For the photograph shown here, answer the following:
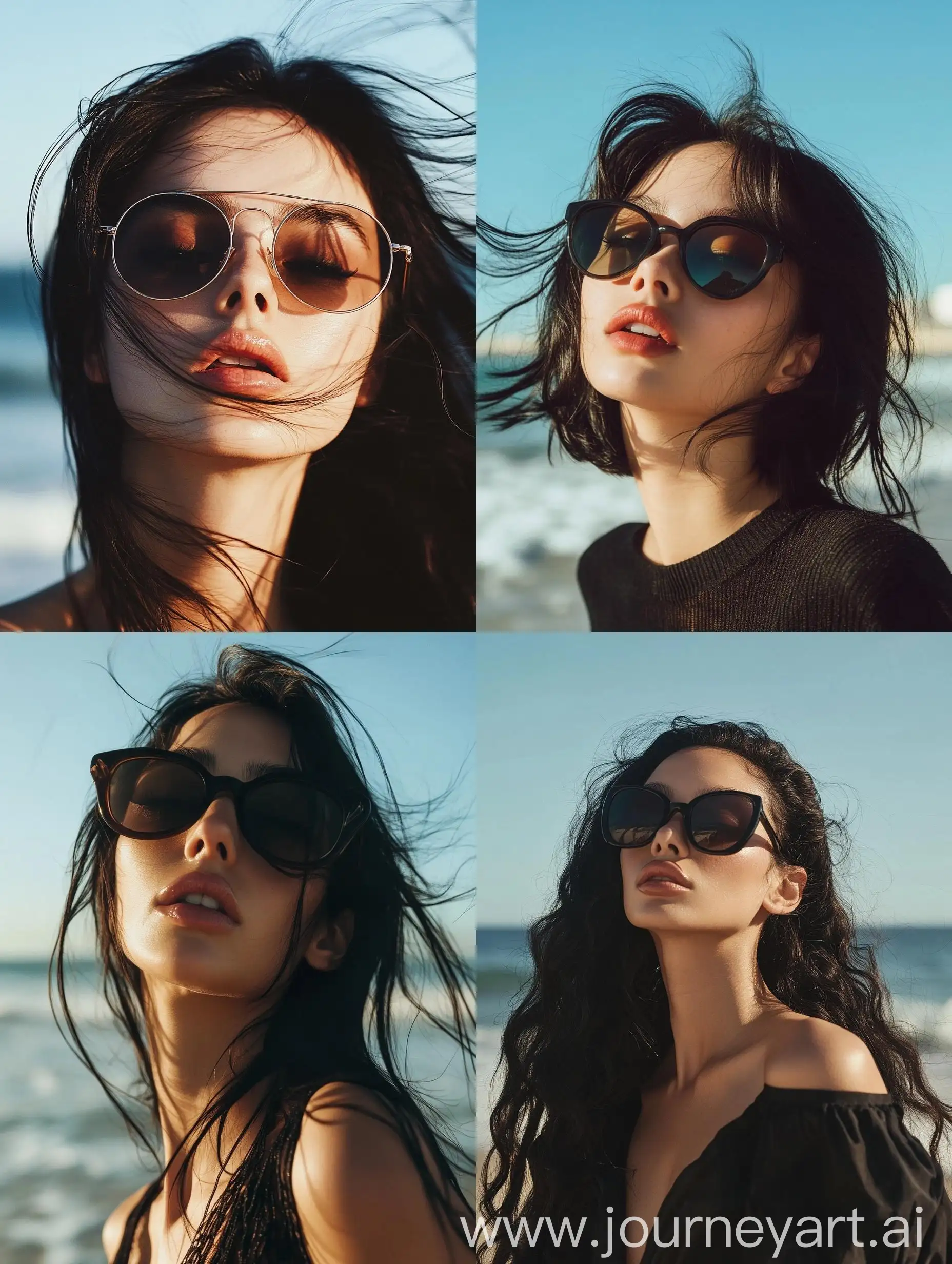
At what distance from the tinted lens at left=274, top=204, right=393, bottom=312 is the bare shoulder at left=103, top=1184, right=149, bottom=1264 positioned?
1368mm

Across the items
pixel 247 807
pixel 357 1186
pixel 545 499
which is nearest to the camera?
pixel 357 1186

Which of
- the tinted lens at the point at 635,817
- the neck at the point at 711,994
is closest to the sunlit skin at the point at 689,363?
the tinted lens at the point at 635,817

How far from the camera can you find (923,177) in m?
2.06

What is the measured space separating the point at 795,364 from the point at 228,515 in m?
0.87

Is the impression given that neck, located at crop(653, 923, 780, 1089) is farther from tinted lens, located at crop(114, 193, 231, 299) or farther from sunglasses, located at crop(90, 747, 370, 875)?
tinted lens, located at crop(114, 193, 231, 299)

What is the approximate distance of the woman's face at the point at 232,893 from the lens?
1907 mm

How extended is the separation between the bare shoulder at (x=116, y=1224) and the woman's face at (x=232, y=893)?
1.16 feet

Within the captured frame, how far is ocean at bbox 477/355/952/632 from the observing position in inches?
80.1

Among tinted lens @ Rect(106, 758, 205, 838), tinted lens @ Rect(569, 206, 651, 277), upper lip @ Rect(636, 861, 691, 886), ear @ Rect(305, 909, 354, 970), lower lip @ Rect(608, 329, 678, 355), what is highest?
tinted lens @ Rect(569, 206, 651, 277)

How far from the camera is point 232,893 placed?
1904mm

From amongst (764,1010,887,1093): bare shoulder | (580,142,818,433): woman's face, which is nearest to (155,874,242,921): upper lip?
(764,1010,887,1093): bare shoulder

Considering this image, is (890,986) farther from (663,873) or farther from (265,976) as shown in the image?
(265,976)

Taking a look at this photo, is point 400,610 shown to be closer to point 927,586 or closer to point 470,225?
point 470,225

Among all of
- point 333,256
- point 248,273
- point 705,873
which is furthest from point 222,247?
Answer: point 705,873
